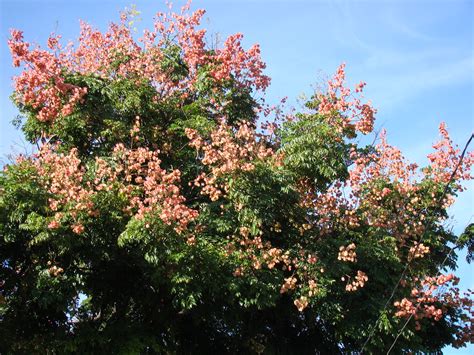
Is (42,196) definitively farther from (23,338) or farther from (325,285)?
(325,285)

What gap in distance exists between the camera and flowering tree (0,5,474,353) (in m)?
8.07

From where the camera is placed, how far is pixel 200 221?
352 inches

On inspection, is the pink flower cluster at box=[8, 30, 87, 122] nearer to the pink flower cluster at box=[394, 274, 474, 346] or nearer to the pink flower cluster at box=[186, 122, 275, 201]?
the pink flower cluster at box=[186, 122, 275, 201]

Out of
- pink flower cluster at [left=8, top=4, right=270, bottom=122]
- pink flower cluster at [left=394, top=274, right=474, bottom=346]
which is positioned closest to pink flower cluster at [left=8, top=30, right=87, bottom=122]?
pink flower cluster at [left=8, top=4, right=270, bottom=122]

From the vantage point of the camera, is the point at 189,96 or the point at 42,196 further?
the point at 189,96

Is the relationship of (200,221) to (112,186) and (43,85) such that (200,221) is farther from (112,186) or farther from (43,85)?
(43,85)

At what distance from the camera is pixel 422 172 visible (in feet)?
38.1

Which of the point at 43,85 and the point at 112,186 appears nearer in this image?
the point at 112,186

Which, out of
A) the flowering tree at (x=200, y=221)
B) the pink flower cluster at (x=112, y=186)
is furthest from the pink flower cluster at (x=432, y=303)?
the pink flower cluster at (x=112, y=186)

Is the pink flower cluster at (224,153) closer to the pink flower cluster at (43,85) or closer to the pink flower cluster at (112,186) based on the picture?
the pink flower cluster at (112,186)

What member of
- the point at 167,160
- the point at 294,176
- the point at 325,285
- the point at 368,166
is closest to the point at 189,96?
the point at 167,160

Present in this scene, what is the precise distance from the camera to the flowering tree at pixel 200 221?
318 inches

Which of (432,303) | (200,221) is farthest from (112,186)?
(432,303)

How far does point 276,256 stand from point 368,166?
3.67 metres
